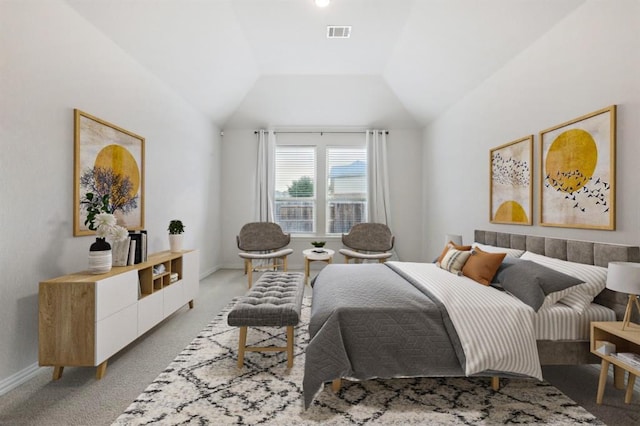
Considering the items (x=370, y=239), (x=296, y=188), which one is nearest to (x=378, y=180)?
(x=370, y=239)

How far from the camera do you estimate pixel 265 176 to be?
6.34 meters

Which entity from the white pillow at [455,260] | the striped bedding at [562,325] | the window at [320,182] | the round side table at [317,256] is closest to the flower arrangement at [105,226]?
the round side table at [317,256]

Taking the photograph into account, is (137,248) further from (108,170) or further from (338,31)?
(338,31)

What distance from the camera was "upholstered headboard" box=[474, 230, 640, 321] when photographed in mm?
2162

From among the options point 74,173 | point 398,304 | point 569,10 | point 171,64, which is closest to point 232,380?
point 398,304

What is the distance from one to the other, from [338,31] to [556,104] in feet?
9.05

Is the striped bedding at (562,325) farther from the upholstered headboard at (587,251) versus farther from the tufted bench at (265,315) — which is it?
the tufted bench at (265,315)

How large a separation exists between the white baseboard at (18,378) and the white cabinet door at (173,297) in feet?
3.46

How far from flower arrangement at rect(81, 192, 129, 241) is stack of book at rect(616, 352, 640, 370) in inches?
144

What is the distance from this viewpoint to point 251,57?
485 cm

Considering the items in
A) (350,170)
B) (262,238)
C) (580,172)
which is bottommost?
(262,238)

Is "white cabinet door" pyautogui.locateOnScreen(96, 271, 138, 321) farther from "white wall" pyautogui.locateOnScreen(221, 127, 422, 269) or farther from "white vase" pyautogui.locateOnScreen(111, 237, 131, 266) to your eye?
"white wall" pyautogui.locateOnScreen(221, 127, 422, 269)

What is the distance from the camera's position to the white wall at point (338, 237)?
6.45m

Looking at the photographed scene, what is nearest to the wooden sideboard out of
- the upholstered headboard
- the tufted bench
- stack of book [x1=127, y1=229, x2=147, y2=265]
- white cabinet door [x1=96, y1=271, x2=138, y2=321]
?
white cabinet door [x1=96, y1=271, x2=138, y2=321]
